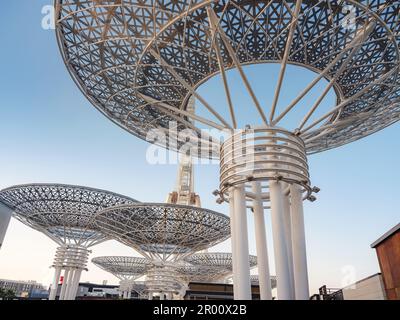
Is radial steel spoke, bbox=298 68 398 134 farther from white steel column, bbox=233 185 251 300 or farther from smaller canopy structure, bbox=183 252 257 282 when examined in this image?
smaller canopy structure, bbox=183 252 257 282

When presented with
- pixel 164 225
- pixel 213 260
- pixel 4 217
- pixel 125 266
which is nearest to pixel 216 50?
pixel 164 225

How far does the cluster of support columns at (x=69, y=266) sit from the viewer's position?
59.8 metres

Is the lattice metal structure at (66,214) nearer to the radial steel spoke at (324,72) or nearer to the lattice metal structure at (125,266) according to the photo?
the lattice metal structure at (125,266)

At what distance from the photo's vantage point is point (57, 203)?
51.1 metres


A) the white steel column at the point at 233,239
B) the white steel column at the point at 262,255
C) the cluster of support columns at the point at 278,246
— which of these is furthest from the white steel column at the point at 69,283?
the white steel column at the point at 233,239

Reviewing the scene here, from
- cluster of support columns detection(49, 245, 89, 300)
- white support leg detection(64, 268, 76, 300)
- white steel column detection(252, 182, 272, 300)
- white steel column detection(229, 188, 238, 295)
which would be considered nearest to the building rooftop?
white steel column detection(252, 182, 272, 300)

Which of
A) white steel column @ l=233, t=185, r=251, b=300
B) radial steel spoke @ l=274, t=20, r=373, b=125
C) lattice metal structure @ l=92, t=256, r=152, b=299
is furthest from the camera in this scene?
lattice metal structure @ l=92, t=256, r=152, b=299

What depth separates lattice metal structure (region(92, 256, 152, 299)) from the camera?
85500 millimetres

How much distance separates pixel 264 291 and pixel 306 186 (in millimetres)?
6724

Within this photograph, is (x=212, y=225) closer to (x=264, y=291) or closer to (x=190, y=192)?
(x=264, y=291)

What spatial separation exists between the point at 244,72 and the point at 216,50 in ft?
16.0

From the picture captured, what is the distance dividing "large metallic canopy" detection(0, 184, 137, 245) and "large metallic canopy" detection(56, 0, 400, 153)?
27.3 metres

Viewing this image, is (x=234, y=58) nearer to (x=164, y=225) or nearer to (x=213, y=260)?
(x=164, y=225)
